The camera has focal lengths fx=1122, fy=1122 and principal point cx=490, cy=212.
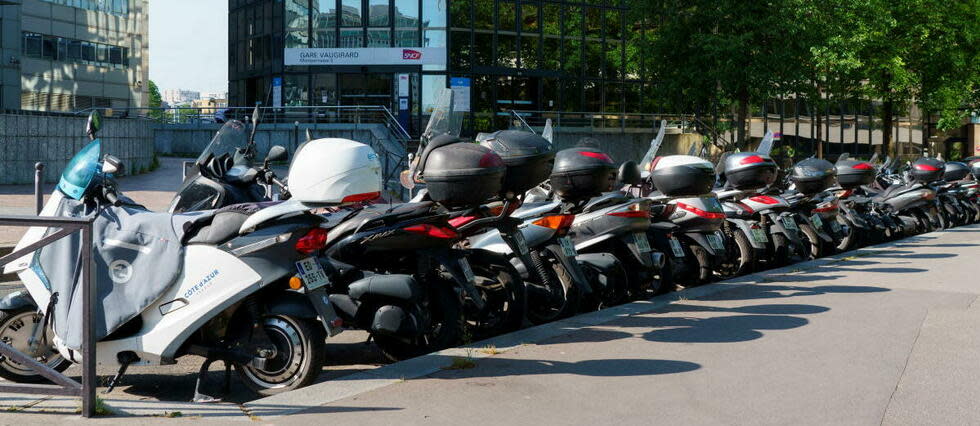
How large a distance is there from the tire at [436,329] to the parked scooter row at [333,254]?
11mm

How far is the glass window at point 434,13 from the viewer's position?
121ft

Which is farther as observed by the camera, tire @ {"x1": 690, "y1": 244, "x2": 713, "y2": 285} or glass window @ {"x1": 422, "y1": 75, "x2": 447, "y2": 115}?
glass window @ {"x1": 422, "y1": 75, "x2": 447, "y2": 115}

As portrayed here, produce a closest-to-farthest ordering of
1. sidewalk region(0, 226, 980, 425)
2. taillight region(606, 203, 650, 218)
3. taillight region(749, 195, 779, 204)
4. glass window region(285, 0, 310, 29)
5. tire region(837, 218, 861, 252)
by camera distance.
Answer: sidewalk region(0, 226, 980, 425), taillight region(606, 203, 650, 218), taillight region(749, 195, 779, 204), tire region(837, 218, 861, 252), glass window region(285, 0, 310, 29)

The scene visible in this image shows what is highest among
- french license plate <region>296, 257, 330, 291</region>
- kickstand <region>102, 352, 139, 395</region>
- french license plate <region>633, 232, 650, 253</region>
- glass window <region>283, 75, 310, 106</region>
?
glass window <region>283, 75, 310, 106</region>

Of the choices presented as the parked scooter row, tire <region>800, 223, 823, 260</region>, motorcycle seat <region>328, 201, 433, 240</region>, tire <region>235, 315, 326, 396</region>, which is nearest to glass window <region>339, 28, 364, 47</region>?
tire <region>800, 223, 823, 260</region>

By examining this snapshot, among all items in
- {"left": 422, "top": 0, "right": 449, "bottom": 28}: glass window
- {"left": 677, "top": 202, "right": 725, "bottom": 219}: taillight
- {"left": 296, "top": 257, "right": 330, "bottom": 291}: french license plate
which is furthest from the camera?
{"left": 422, "top": 0, "right": 449, "bottom": 28}: glass window

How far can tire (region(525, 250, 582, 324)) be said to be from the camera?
304 inches

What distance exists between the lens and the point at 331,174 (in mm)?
5961

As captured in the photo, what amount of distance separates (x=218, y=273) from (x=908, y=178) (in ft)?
50.0

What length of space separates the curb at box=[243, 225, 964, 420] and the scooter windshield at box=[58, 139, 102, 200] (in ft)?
4.79

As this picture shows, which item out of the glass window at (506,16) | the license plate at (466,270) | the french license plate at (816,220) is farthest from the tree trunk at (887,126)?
the license plate at (466,270)

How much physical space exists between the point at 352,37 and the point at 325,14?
3.92 ft

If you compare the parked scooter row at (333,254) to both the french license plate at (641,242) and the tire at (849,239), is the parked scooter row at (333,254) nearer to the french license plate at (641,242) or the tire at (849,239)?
the french license plate at (641,242)

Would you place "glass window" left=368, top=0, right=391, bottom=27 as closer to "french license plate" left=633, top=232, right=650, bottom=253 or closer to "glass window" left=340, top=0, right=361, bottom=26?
"glass window" left=340, top=0, right=361, bottom=26
